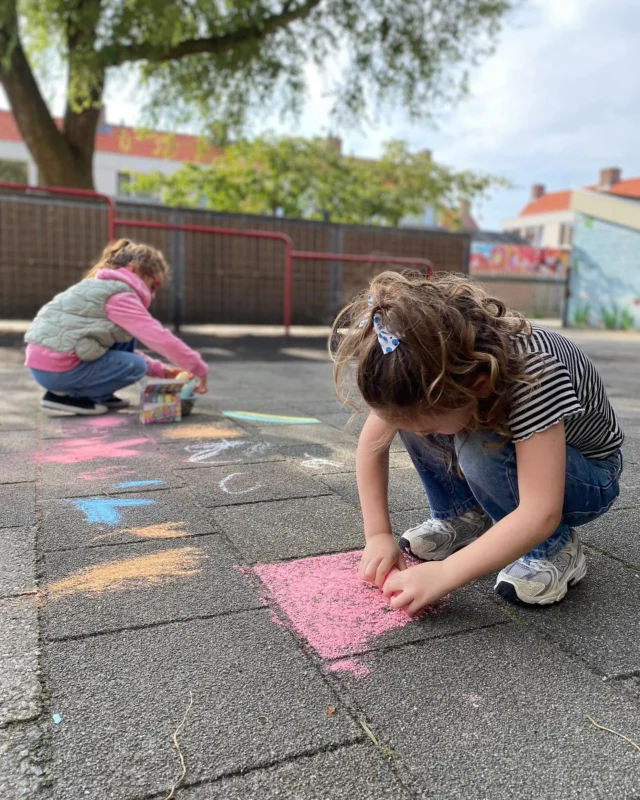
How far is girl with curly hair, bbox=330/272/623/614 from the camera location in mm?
1374

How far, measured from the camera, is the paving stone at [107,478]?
8.45ft

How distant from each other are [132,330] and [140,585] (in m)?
2.28

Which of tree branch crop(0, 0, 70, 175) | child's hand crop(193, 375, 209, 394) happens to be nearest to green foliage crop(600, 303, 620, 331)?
tree branch crop(0, 0, 70, 175)

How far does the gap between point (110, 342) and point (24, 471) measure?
4.29ft

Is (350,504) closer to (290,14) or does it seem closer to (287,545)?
(287,545)

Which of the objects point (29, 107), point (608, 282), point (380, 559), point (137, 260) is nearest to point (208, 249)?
point (29, 107)

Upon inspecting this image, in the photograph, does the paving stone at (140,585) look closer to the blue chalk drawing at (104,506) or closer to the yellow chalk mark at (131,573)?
the yellow chalk mark at (131,573)

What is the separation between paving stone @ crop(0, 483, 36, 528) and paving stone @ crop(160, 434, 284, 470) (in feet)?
2.02

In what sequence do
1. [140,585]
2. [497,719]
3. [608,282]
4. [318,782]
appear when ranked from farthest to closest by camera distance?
1. [608,282]
2. [140,585]
3. [497,719]
4. [318,782]

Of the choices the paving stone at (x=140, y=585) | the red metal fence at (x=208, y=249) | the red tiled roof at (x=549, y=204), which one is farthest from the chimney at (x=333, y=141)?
the red tiled roof at (x=549, y=204)

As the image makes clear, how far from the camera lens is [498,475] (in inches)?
64.1

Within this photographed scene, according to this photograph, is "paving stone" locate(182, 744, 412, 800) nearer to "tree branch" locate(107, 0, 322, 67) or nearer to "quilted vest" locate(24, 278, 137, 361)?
"quilted vest" locate(24, 278, 137, 361)

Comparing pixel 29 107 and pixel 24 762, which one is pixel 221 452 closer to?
pixel 24 762

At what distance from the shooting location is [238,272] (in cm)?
1112
